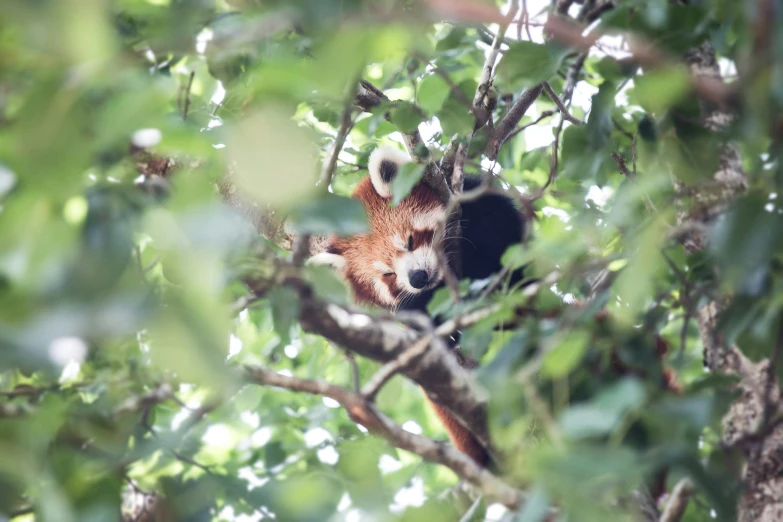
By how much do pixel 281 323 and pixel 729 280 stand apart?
0.83 metres

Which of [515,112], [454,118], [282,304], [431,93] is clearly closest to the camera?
[282,304]

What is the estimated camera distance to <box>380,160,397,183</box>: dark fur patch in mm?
3846

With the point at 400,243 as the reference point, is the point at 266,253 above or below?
above

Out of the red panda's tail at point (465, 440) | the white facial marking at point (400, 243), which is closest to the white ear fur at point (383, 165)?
the white facial marking at point (400, 243)

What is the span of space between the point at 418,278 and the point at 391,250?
12.8 inches

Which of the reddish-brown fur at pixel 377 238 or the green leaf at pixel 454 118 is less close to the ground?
the green leaf at pixel 454 118

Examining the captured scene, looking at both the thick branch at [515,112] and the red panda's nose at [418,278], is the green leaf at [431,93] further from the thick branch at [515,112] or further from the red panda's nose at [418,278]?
the red panda's nose at [418,278]

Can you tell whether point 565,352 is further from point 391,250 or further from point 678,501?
point 391,250

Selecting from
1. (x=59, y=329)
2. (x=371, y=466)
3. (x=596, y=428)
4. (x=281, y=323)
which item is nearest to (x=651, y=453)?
(x=596, y=428)

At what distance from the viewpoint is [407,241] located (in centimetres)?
420

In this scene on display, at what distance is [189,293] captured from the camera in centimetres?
79

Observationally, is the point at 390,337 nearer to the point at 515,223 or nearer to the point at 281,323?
the point at 281,323

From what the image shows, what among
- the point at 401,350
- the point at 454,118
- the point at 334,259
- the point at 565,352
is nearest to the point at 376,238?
the point at 334,259

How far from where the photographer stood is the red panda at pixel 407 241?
389 cm
